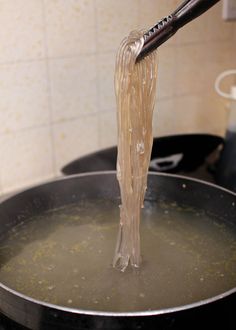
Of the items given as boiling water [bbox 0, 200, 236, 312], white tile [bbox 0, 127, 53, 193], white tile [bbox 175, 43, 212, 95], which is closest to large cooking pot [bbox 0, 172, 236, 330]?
boiling water [bbox 0, 200, 236, 312]

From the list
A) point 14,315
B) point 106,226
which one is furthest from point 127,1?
point 14,315

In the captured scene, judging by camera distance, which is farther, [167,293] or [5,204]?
[5,204]

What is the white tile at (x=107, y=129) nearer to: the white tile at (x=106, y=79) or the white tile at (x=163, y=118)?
the white tile at (x=106, y=79)

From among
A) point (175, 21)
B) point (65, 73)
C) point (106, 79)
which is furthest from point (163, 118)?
point (175, 21)

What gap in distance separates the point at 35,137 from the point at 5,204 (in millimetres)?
260

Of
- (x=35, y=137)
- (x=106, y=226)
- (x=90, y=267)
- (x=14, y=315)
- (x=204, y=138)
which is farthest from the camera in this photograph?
(x=204, y=138)

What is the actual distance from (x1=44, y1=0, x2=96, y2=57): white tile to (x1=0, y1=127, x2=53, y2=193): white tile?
0.21 m

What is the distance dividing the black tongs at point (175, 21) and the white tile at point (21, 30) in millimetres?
412

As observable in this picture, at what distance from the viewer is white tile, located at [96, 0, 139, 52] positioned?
1.04 meters

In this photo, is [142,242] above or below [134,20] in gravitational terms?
below

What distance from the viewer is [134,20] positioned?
110 centimetres

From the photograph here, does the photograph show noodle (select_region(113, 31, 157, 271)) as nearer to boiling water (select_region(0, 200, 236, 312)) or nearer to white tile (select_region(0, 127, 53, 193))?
boiling water (select_region(0, 200, 236, 312))

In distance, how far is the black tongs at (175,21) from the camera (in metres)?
0.57

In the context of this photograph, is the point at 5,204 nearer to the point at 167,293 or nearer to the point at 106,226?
the point at 106,226
